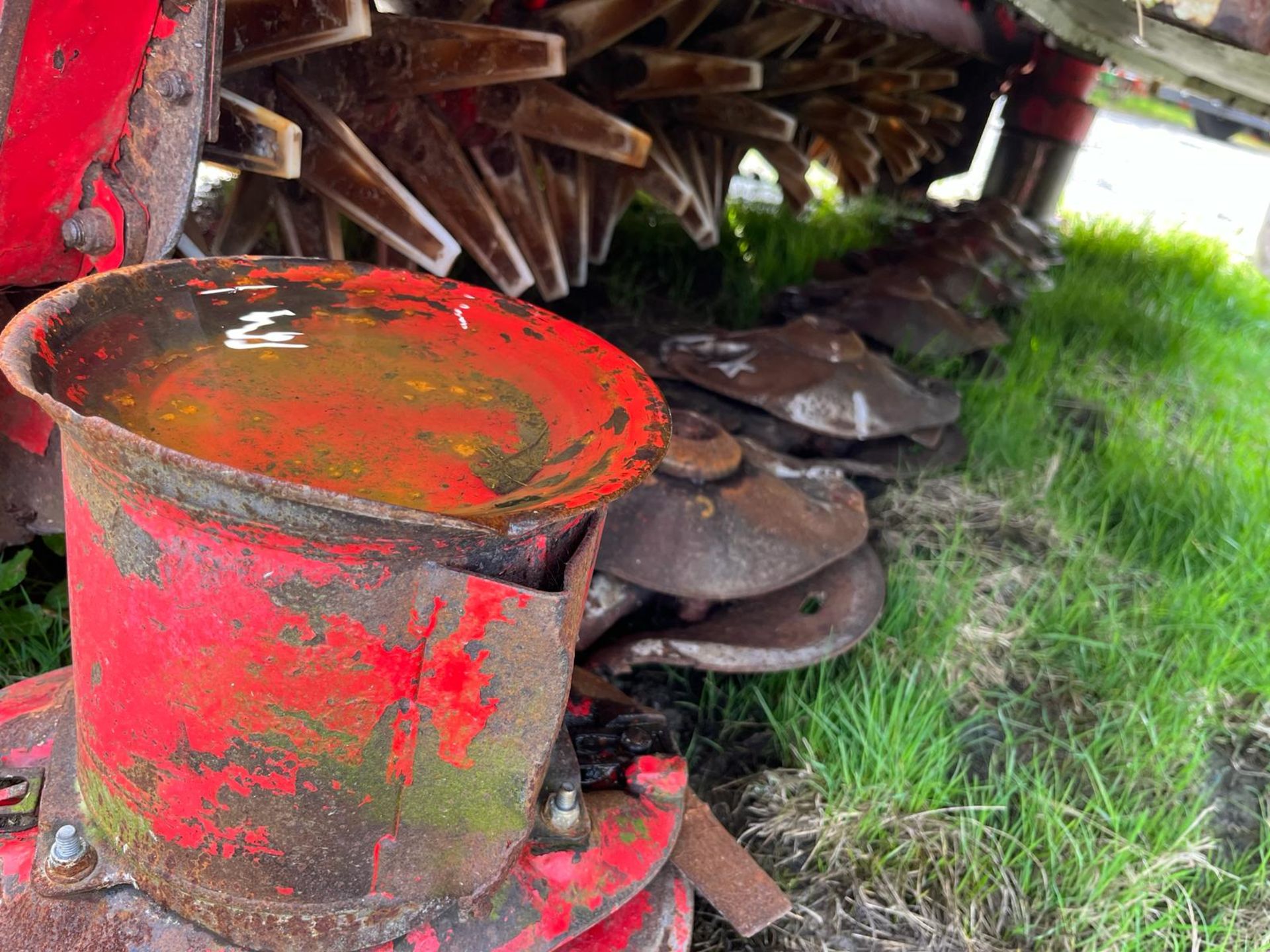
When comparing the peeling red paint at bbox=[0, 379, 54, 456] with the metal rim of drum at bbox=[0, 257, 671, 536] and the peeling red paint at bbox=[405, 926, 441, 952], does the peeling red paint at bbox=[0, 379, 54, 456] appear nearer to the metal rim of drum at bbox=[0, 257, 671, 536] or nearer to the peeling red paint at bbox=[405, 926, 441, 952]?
the metal rim of drum at bbox=[0, 257, 671, 536]

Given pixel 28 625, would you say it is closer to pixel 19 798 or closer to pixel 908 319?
pixel 19 798

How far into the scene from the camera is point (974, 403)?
11.9 feet

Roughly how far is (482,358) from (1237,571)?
2.51 m

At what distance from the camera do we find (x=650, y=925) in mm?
1414

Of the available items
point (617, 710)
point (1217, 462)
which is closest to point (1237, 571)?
point (1217, 462)

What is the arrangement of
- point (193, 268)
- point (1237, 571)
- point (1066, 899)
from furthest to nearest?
point (1237, 571)
point (1066, 899)
point (193, 268)

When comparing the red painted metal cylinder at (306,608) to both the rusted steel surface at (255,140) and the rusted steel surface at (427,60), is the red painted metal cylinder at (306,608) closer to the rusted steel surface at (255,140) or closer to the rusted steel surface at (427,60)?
the rusted steel surface at (255,140)

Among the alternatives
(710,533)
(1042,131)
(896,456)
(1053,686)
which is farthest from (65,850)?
(1042,131)

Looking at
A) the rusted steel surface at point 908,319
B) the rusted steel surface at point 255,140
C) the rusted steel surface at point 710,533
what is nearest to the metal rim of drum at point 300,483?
the rusted steel surface at point 255,140

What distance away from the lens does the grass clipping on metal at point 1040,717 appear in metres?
1.92

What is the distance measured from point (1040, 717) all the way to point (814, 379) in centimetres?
108

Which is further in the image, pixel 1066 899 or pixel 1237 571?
pixel 1237 571

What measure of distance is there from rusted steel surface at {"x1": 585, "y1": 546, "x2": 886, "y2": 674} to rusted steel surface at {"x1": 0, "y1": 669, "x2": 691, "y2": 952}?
53cm

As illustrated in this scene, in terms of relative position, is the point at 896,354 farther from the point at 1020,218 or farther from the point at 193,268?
the point at 1020,218
